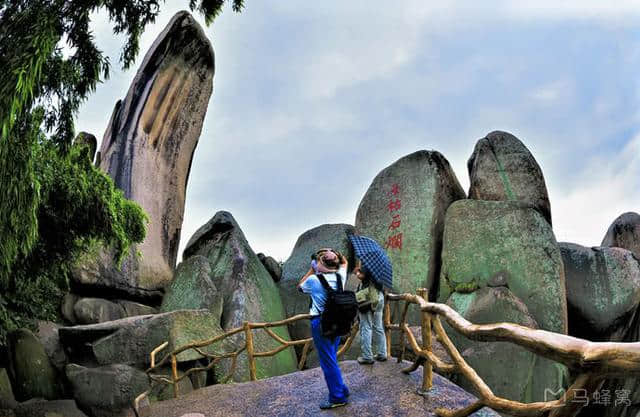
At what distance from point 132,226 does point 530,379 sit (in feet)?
21.9

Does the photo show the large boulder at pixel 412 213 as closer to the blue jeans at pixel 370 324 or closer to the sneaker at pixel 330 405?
the blue jeans at pixel 370 324

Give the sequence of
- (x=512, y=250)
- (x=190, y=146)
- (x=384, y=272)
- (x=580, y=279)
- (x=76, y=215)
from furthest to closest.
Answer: (x=190, y=146) → (x=580, y=279) → (x=512, y=250) → (x=76, y=215) → (x=384, y=272)

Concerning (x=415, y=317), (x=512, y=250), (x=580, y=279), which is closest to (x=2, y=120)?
(x=415, y=317)

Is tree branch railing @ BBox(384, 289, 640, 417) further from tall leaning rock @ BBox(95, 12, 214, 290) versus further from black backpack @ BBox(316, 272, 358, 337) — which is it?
tall leaning rock @ BBox(95, 12, 214, 290)

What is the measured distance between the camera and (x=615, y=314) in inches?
464

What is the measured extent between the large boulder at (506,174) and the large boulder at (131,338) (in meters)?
7.22

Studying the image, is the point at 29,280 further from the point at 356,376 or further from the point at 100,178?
the point at 356,376

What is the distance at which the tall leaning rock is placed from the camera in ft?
44.7

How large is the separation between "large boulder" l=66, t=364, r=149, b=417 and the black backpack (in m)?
3.37

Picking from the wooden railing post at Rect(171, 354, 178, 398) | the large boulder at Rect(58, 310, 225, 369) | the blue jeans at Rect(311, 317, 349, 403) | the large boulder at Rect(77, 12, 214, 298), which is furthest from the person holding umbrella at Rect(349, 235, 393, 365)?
the large boulder at Rect(77, 12, 214, 298)

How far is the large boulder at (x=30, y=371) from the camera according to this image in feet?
26.5

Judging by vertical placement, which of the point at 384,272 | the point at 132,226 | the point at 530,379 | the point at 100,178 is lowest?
the point at 530,379

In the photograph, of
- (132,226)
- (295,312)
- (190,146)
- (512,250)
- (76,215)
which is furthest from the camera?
(190,146)

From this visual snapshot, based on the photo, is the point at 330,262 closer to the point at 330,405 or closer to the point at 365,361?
the point at 330,405
